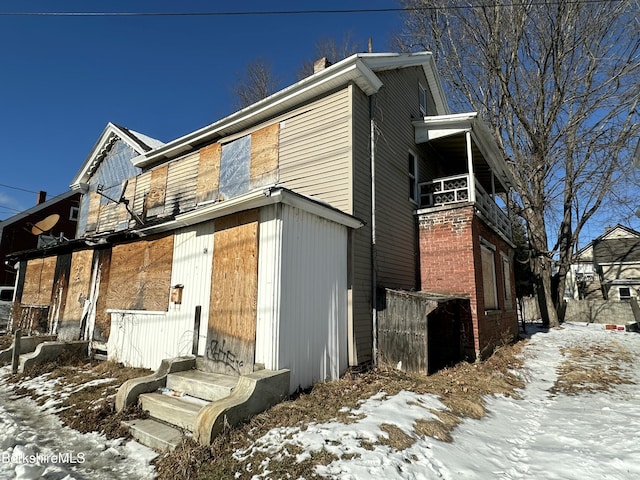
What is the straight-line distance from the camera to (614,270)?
102ft

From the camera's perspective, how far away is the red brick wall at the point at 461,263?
9156mm

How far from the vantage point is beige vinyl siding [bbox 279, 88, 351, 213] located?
27.4 feet

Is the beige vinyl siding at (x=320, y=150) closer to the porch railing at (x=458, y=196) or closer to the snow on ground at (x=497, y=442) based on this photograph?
the porch railing at (x=458, y=196)

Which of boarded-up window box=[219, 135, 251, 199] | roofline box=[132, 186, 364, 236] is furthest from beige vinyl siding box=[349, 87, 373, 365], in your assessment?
boarded-up window box=[219, 135, 251, 199]

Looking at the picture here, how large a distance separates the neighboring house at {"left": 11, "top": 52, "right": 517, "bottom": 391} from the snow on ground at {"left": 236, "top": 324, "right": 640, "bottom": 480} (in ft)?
5.76

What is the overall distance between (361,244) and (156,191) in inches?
368

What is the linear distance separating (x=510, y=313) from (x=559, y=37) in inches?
609

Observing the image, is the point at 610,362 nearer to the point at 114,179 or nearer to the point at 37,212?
the point at 114,179

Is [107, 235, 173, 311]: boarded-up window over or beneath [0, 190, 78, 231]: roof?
beneath

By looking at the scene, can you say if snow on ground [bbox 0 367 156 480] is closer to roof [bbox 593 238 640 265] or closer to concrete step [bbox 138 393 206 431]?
concrete step [bbox 138 393 206 431]

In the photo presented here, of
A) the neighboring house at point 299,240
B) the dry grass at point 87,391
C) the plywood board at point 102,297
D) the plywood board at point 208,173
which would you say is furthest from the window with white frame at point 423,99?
the dry grass at point 87,391

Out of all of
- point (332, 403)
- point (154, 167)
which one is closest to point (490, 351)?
point (332, 403)

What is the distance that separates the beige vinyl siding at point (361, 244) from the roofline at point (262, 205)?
0.58 metres

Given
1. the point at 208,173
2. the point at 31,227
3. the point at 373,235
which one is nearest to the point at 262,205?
the point at 373,235
